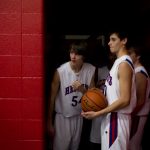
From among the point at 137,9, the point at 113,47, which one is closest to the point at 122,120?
the point at 113,47

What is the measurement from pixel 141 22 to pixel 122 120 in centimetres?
234

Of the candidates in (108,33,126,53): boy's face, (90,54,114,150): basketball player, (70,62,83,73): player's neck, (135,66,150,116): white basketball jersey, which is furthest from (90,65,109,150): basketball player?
(108,33,126,53): boy's face

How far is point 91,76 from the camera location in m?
3.79

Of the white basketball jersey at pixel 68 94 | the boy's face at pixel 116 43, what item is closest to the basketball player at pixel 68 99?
the white basketball jersey at pixel 68 94

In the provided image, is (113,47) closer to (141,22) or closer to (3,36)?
(3,36)

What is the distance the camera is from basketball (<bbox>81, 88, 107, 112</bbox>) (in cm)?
309

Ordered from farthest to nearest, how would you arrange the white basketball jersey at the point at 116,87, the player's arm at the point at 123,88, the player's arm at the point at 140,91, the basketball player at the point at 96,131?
the basketball player at the point at 96,131
the player's arm at the point at 140,91
the white basketball jersey at the point at 116,87
the player's arm at the point at 123,88

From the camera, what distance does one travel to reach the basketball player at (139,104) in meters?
3.58

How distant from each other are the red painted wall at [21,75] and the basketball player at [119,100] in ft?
1.68

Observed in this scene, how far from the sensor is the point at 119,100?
116 inches

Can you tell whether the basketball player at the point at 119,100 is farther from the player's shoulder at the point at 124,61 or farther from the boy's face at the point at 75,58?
the boy's face at the point at 75,58

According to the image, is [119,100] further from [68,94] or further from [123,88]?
[68,94]

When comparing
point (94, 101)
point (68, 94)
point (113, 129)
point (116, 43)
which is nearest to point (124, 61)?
point (116, 43)

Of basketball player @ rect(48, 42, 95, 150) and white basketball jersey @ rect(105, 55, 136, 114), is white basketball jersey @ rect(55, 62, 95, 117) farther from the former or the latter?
white basketball jersey @ rect(105, 55, 136, 114)
